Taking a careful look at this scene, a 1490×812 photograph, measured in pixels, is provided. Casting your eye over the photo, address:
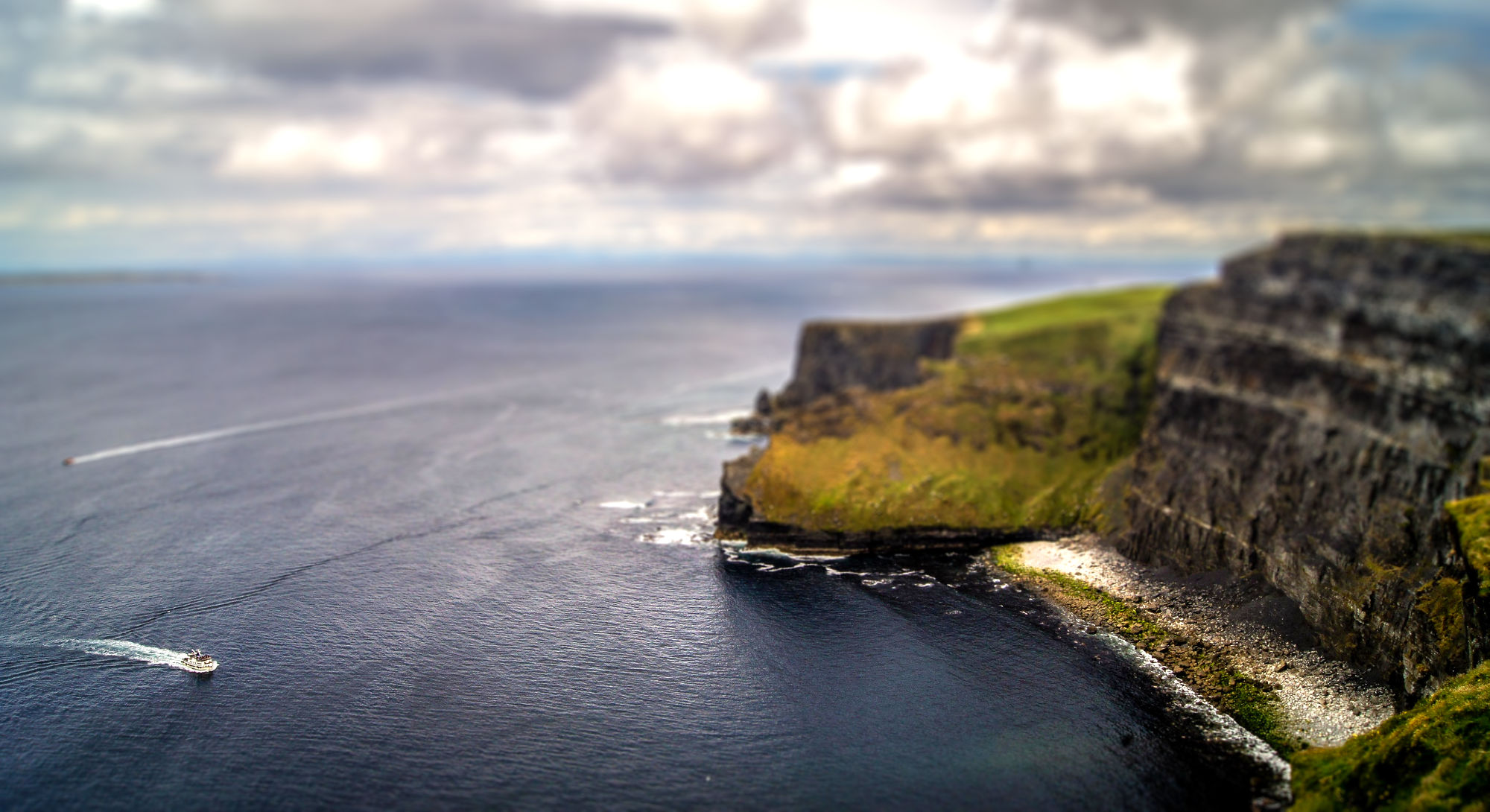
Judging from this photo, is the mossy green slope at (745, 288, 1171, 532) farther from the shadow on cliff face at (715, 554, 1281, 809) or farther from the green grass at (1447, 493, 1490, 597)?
the green grass at (1447, 493, 1490, 597)

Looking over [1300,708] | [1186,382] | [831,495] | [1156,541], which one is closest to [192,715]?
[831,495]

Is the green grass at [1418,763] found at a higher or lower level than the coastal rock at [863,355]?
lower

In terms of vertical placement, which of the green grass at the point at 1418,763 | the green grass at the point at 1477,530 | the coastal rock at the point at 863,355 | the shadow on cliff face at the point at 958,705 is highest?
the coastal rock at the point at 863,355

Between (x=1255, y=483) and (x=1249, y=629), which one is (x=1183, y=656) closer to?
(x=1249, y=629)

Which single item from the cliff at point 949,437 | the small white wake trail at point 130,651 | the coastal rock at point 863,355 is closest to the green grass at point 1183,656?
the cliff at point 949,437

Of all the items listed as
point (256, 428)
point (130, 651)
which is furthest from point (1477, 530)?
point (256, 428)

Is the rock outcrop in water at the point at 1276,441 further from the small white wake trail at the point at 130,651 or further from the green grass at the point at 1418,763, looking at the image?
the small white wake trail at the point at 130,651

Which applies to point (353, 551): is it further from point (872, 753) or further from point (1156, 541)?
point (1156, 541)
